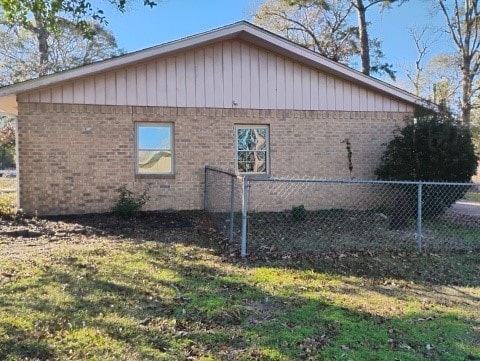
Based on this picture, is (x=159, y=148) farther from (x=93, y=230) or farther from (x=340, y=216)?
(x=340, y=216)

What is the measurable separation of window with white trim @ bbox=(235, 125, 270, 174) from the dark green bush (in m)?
3.27

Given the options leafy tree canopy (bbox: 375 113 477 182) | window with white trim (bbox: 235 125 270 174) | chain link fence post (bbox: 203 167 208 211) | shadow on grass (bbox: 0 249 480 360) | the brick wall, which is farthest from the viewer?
window with white trim (bbox: 235 125 270 174)

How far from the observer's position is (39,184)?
985cm

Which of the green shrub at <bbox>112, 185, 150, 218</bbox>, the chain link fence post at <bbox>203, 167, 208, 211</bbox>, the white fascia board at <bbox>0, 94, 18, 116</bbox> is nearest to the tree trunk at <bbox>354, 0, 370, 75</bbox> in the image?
the chain link fence post at <bbox>203, 167, 208, 211</bbox>

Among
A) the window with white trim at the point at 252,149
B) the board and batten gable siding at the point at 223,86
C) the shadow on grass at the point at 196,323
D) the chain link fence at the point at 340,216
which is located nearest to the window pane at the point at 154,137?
the board and batten gable siding at the point at 223,86

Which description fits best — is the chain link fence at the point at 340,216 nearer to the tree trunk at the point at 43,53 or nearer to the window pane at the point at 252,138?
the window pane at the point at 252,138

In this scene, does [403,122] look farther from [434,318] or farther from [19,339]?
[19,339]

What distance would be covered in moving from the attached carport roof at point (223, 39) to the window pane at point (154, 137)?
1627mm

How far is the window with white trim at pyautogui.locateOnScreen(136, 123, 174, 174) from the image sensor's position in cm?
1054

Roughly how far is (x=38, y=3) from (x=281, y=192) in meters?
6.89

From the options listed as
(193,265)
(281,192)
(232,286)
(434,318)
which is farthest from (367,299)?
(281,192)

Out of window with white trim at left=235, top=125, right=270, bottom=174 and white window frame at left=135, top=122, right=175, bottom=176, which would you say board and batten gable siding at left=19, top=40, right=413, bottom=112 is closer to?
white window frame at left=135, top=122, right=175, bottom=176

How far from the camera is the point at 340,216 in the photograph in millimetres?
10602

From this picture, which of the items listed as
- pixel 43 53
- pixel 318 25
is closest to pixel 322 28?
pixel 318 25
